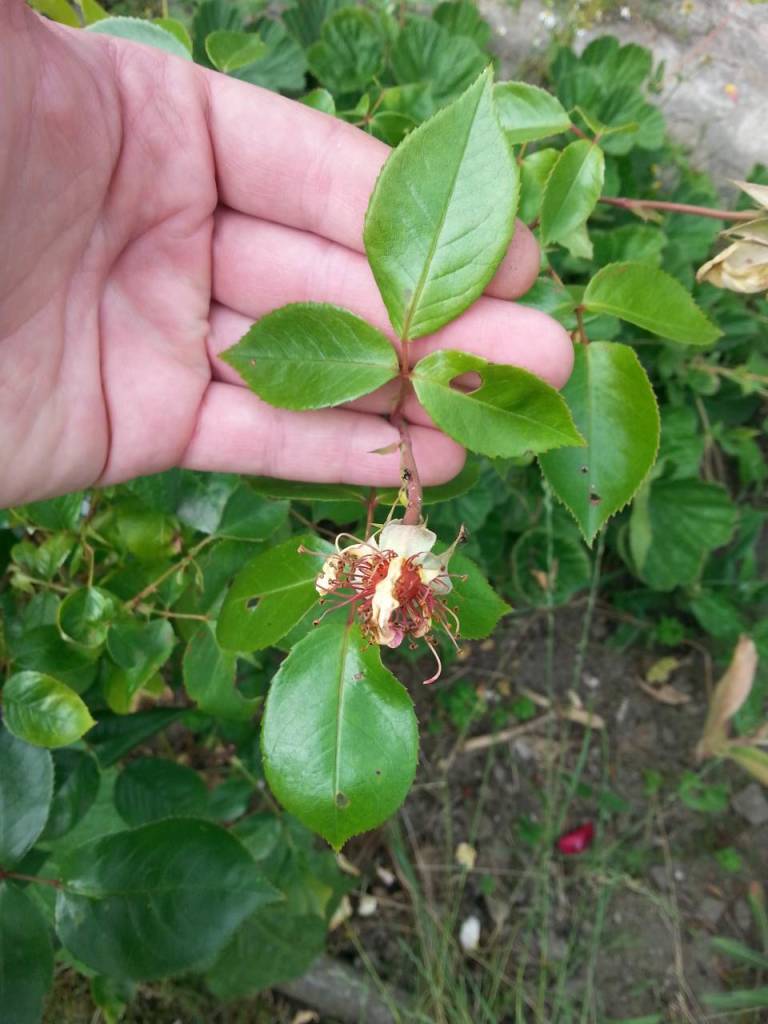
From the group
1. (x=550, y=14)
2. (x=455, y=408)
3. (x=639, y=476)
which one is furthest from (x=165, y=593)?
(x=550, y=14)

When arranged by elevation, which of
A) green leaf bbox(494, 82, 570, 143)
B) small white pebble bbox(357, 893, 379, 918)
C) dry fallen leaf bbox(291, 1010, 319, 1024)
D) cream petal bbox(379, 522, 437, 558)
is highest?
green leaf bbox(494, 82, 570, 143)

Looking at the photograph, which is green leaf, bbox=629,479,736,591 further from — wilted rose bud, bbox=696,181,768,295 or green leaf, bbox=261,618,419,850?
green leaf, bbox=261,618,419,850

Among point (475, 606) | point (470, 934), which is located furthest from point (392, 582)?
point (470, 934)

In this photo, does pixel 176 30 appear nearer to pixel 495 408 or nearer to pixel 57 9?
pixel 57 9

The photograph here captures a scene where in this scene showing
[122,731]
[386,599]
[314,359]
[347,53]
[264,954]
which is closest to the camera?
[386,599]

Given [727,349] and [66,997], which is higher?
[727,349]

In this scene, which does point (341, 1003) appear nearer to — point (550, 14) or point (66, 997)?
point (66, 997)

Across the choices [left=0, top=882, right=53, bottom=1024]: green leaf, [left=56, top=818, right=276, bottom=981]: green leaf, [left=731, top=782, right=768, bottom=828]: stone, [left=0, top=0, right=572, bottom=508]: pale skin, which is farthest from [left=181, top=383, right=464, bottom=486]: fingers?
[left=731, top=782, right=768, bottom=828]: stone
